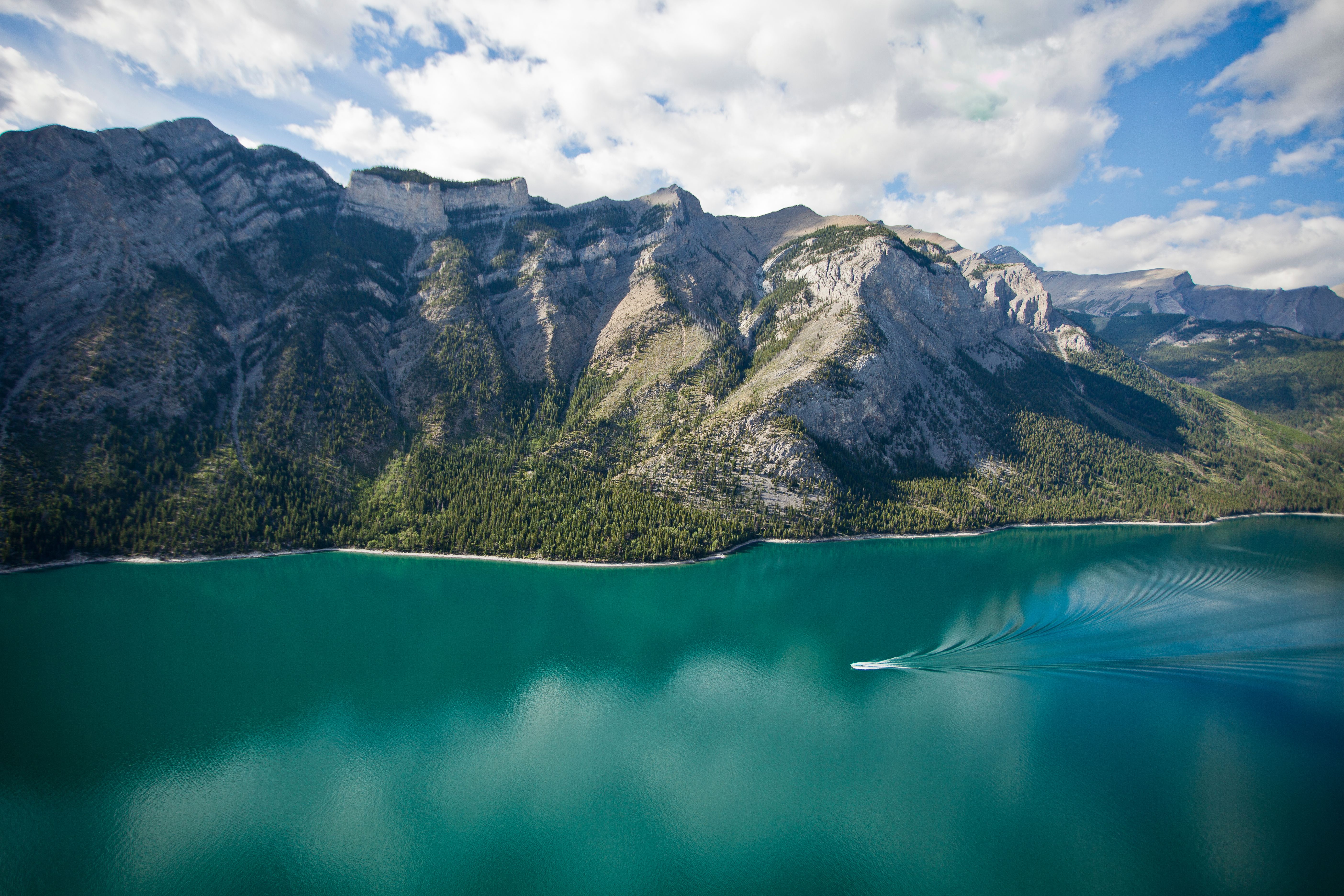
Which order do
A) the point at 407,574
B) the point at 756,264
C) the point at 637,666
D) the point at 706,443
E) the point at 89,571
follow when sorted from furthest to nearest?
the point at 756,264 → the point at 706,443 → the point at 407,574 → the point at 89,571 → the point at 637,666

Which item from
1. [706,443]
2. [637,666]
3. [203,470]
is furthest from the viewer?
[706,443]

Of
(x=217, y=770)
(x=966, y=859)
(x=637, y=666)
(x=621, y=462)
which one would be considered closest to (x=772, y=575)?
(x=637, y=666)

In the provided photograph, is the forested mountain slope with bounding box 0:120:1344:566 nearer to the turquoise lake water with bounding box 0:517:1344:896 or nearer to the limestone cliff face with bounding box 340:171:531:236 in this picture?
the limestone cliff face with bounding box 340:171:531:236

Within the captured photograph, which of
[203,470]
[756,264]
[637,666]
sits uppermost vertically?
[756,264]

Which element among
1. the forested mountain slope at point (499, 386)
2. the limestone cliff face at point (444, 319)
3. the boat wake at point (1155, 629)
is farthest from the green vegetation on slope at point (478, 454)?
the boat wake at point (1155, 629)

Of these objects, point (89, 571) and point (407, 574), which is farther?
point (407, 574)

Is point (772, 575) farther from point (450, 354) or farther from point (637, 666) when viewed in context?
point (450, 354)

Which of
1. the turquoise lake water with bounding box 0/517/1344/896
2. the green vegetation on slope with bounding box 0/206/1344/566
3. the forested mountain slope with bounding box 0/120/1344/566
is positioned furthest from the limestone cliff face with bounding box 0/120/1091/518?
the turquoise lake water with bounding box 0/517/1344/896
